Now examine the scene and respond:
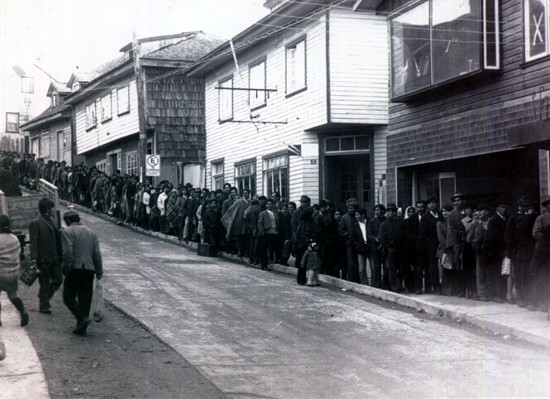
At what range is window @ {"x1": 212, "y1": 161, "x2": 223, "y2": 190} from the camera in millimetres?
30062

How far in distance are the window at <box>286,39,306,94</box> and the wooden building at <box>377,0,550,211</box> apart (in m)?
3.76

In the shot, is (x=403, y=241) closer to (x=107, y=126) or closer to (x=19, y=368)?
(x=19, y=368)

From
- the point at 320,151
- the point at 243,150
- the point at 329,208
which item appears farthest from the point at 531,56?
the point at 243,150

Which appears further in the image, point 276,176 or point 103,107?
point 103,107

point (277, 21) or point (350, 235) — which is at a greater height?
point (277, 21)

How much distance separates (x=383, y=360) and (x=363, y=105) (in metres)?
12.8

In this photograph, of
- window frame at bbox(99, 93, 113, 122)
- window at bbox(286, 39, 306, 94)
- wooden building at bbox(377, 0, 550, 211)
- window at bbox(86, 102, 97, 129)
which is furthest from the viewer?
window at bbox(86, 102, 97, 129)

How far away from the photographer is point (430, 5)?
689 inches

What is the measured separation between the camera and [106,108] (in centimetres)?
3988

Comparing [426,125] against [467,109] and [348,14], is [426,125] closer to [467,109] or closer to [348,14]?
[467,109]

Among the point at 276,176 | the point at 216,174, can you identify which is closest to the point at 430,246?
the point at 276,176

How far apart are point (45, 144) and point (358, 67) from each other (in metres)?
37.1

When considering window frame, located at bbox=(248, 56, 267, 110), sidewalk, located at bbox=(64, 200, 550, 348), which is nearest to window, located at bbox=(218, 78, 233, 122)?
window frame, located at bbox=(248, 56, 267, 110)

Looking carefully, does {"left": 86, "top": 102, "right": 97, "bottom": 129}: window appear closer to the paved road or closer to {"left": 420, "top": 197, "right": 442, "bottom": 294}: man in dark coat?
the paved road
